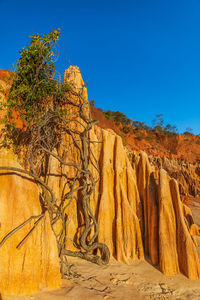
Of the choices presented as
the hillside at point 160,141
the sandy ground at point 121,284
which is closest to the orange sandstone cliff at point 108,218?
the sandy ground at point 121,284

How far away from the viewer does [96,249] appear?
218 inches

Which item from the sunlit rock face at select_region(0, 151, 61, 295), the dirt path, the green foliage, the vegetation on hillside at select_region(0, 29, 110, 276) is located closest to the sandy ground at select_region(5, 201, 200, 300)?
the dirt path

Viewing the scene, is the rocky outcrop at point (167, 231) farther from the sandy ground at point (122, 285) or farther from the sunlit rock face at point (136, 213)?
the sandy ground at point (122, 285)

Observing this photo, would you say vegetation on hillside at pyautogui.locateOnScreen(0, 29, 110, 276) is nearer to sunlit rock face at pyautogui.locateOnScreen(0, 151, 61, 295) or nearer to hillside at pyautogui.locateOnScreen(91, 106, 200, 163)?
sunlit rock face at pyautogui.locateOnScreen(0, 151, 61, 295)

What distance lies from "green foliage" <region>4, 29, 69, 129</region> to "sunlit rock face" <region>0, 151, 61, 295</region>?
8.92ft

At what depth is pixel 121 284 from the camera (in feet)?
14.0

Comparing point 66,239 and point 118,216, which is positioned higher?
point 118,216

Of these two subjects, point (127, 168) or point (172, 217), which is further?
point (127, 168)

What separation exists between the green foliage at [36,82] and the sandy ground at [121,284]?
4.31 metres

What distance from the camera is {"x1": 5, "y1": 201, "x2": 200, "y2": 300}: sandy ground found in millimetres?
3537

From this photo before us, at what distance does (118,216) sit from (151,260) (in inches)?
53.2

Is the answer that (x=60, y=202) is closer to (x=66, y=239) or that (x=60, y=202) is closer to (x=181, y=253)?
(x=66, y=239)

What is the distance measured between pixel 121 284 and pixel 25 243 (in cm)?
224

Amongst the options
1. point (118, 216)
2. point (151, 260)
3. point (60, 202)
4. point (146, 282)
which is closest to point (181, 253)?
point (151, 260)
